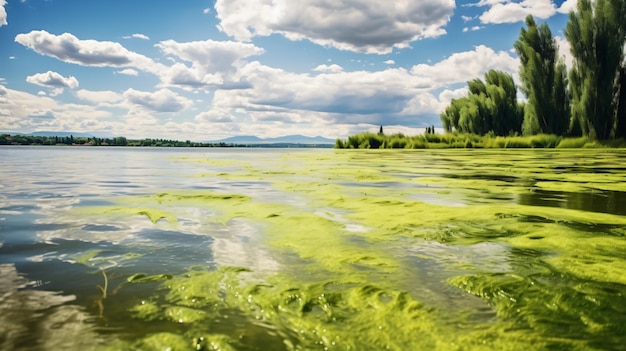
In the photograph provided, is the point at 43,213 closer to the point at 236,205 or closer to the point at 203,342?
the point at 236,205

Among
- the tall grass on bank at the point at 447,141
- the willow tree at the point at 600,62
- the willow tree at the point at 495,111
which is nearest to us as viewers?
the willow tree at the point at 600,62

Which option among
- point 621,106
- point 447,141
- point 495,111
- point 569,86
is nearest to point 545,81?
point 569,86

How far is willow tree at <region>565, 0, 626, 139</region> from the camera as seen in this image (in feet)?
77.6

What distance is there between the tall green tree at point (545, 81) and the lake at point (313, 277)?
1062 inches

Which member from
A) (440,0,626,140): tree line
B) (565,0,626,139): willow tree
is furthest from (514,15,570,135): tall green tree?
(565,0,626,139): willow tree

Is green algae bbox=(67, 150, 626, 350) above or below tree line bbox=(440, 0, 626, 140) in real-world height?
below

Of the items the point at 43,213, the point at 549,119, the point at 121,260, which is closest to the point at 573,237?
the point at 121,260

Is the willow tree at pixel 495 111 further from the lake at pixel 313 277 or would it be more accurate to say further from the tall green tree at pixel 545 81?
the lake at pixel 313 277

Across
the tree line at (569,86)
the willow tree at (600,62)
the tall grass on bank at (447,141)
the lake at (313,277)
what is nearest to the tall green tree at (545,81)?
the tree line at (569,86)

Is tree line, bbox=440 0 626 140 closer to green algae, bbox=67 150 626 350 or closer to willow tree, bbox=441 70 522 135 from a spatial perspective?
willow tree, bbox=441 70 522 135

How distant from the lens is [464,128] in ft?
114

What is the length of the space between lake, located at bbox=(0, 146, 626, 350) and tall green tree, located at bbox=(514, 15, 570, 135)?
26978mm

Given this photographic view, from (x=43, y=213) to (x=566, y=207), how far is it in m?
4.99

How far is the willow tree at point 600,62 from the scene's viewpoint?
77.6 ft
